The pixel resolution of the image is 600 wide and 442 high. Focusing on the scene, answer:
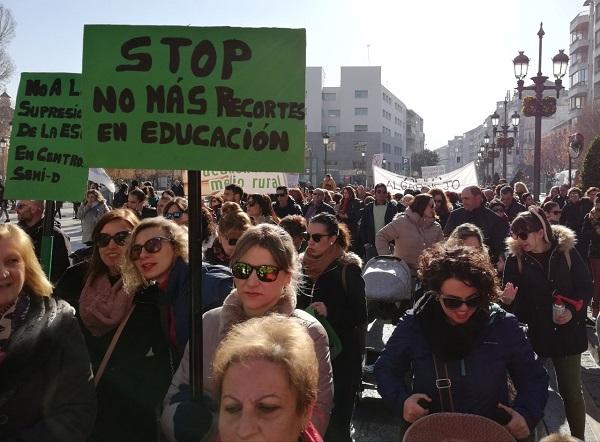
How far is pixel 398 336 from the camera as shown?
9.93 feet

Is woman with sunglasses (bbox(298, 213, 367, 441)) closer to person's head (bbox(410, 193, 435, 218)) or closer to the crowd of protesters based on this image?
the crowd of protesters

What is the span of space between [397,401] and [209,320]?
0.87m

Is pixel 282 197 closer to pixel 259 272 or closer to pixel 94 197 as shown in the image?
pixel 94 197

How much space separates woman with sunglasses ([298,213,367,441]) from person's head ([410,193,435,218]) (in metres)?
2.92

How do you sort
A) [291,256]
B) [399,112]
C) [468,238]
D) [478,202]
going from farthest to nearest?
1. [399,112]
2. [478,202]
3. [468,238]
4. [291,256]

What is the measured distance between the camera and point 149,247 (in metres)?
3.36

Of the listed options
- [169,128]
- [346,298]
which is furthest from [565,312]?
[169,128]

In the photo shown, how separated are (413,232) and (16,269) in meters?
5.08

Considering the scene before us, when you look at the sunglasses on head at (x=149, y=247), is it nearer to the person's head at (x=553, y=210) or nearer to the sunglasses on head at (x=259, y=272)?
the sunglasses on head at (x=259, y=272)

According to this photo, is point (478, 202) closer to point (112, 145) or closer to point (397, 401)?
point (397, 401)

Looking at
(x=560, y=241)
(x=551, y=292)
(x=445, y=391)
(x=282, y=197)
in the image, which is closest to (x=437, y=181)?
(x=282, y=197)

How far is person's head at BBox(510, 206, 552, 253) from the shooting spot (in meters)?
4.62

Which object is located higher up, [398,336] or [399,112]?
[399,112]

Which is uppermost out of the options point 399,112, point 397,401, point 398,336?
point 399,112
